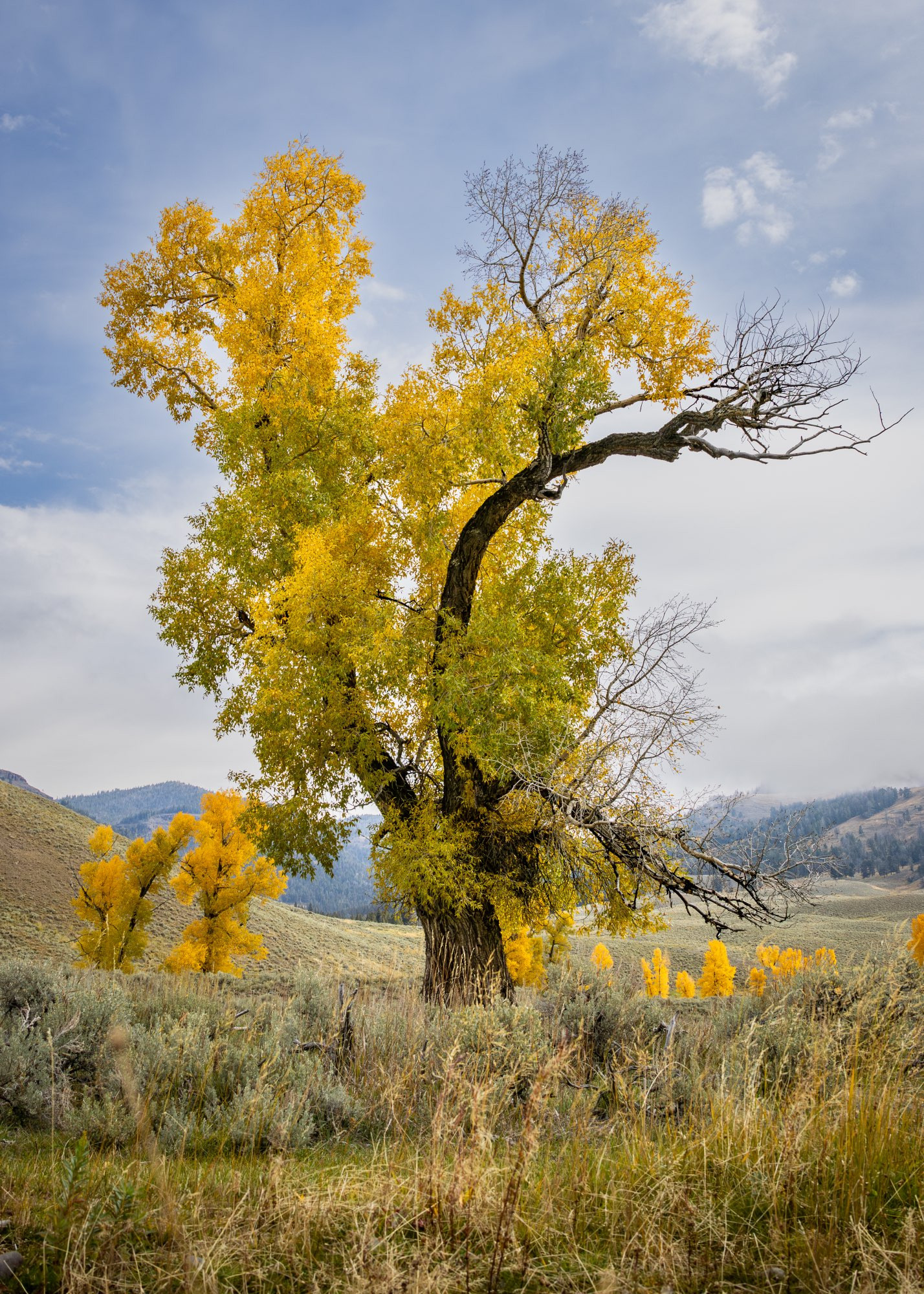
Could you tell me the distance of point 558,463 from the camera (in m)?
11.5

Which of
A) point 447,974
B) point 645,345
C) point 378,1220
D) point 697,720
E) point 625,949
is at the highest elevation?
point 645,345

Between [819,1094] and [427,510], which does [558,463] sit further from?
[819,1094]

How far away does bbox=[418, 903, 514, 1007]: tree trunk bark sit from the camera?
35.2 ft

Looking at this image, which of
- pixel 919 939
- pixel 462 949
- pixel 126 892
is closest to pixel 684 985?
pixel 919 939

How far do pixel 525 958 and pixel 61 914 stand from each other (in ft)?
112

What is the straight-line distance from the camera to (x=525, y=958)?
27.6 metres

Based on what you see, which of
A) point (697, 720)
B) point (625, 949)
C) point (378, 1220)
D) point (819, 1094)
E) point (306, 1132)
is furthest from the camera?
point (625, 949)

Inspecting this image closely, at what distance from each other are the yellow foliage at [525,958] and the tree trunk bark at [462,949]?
51.4 feet

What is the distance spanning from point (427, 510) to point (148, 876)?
22.5 m

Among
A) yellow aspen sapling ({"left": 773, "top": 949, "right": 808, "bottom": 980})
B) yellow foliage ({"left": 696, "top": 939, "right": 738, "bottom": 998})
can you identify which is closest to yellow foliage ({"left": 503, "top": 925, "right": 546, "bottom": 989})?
yellow foliage ({"left": 696, "top": 939, "right": 738, "bottom": 998})

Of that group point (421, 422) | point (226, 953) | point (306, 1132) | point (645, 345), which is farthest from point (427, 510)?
point (226, 953)

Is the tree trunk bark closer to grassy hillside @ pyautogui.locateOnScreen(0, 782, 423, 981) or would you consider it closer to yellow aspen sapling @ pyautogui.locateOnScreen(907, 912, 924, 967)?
yellow aspen sapling @ pyautogui.locateOnScreen(907, 912, 924, 967)

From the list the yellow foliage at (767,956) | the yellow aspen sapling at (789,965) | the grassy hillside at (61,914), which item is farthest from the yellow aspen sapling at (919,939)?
the grassy hillside at (61,914)

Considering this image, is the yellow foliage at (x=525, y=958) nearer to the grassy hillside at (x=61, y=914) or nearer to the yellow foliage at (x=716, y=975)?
the grassy hillside at (x=61, y=914)
